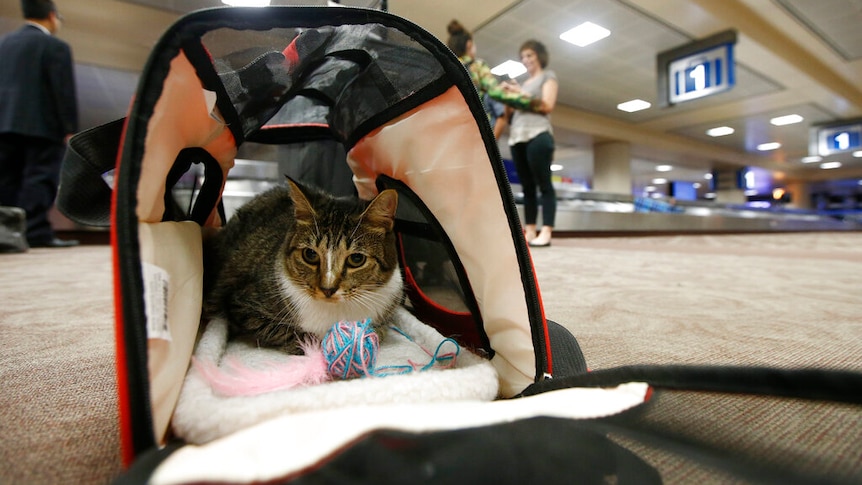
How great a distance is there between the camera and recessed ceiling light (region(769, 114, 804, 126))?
29.2 ft

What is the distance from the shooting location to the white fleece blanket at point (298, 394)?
471 mm

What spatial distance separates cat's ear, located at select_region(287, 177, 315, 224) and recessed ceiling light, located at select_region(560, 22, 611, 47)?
536cm

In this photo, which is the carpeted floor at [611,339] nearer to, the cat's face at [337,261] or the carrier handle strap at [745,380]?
the carrier handle strap at [745,380]

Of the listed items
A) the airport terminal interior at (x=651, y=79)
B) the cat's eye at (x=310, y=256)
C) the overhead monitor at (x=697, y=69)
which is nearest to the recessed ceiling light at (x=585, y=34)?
the airport terminal interior at (x=651, y=79)

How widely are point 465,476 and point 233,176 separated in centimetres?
499

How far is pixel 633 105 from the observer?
330 inches

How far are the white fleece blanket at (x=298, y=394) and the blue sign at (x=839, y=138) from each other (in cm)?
1268

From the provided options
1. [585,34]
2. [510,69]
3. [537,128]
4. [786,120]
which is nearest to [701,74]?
[585,34]

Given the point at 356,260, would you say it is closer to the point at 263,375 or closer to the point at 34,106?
the point at 263,375

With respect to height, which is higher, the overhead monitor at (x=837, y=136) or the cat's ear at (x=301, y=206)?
the overhead monitor at (x=837, y=136)

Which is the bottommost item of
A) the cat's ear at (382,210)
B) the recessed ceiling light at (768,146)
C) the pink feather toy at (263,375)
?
the pink feather toy at (263,375)

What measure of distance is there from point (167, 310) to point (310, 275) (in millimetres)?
342

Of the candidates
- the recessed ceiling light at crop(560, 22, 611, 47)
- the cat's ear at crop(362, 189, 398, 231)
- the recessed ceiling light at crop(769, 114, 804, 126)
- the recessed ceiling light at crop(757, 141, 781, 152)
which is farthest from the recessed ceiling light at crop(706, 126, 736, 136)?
the cat's ear at crop(362, 189, 398, 231)

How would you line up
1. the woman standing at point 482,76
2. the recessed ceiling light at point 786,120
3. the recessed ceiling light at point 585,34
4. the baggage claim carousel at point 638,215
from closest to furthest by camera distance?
the woman standing at point 482,76, the baggage claim carousel at point 638,215, the recessed ceiling light at point 585,34, the recessed ceiling light at point 786,120
